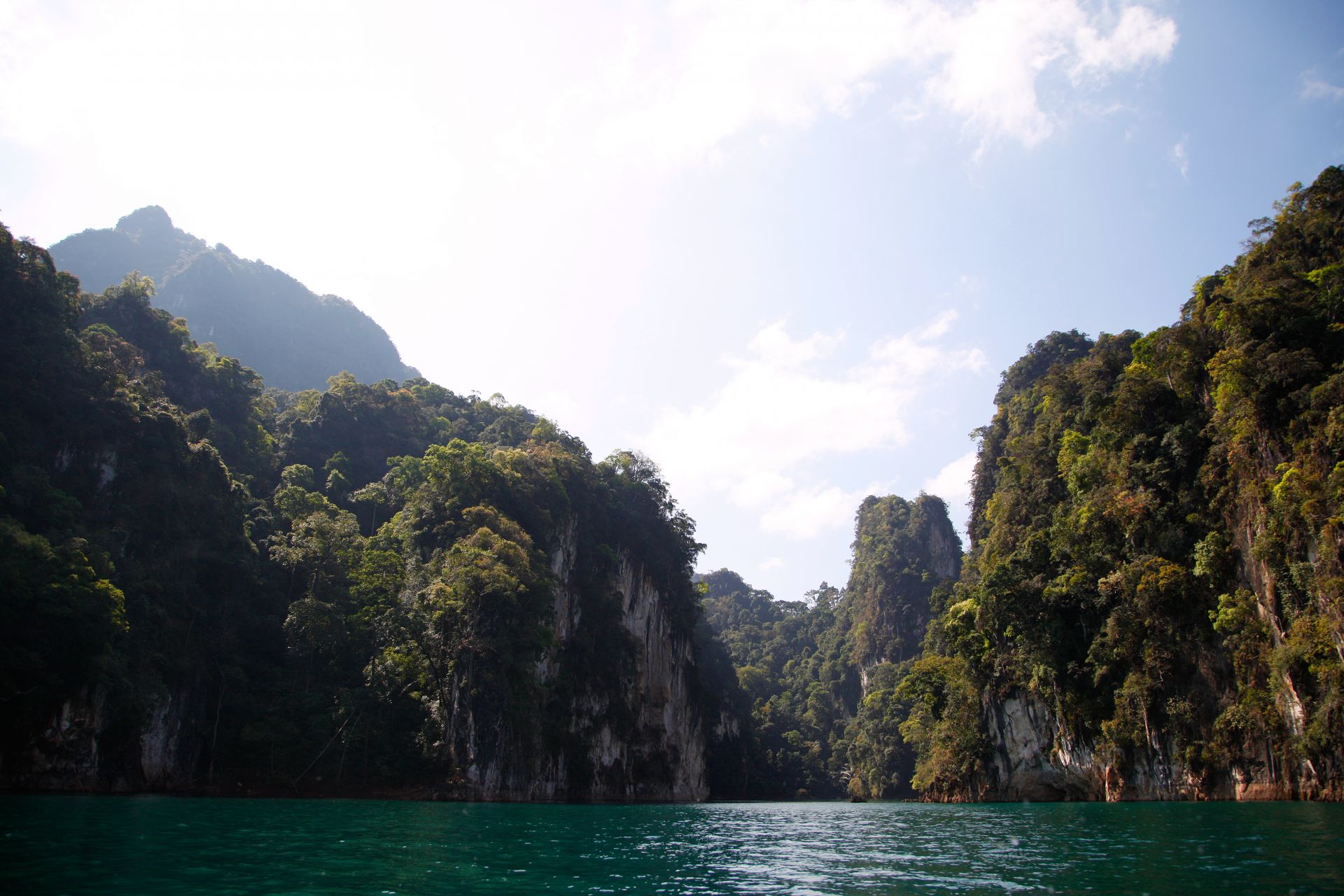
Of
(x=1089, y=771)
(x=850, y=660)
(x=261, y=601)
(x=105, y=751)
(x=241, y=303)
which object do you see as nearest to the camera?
(x=105, y=751)

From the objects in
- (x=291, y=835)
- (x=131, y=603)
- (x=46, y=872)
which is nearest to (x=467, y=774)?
(x=131, y=603)

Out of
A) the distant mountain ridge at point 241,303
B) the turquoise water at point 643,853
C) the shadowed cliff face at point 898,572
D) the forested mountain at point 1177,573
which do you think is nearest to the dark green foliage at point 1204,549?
the forested mountain at point 1177,573

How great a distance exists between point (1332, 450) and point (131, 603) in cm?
4281

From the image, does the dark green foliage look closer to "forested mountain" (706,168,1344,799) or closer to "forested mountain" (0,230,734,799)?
"forested mountain" (706,168,1344,799)

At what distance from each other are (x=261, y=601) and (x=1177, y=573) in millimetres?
41032

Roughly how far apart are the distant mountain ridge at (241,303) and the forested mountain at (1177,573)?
9126 centimetres

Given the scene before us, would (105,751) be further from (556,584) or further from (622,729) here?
(622,729)

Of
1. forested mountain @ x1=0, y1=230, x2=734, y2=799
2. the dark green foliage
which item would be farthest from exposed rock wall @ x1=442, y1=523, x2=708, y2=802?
the dark green foliage

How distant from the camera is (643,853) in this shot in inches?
559

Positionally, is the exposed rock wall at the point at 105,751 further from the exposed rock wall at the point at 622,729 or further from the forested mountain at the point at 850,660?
the forested mountain at the point at 850,660

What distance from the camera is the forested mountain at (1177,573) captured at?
2394 cm

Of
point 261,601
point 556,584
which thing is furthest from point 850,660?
point 261,601

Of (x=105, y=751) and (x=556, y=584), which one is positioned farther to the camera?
(x=556, y=584)

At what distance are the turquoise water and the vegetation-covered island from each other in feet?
22.1
